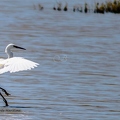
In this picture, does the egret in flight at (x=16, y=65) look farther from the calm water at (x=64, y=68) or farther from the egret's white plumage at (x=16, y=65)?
the calm water at (x=64, y=68)

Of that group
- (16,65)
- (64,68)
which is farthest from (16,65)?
(64,68)

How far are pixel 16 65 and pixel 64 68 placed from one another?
509 centimetres

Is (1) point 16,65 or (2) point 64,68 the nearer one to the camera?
(1) point 16,65

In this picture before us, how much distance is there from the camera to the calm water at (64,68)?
35.5ft

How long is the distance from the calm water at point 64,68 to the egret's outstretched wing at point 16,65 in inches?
26.8

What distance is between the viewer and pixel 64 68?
1546 centimetres

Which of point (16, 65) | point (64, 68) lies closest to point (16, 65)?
point (16, 65)

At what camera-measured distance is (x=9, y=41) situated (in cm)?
2036

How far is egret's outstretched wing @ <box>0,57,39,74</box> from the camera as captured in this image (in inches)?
402

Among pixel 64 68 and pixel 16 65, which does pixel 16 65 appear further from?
pixel 64 68

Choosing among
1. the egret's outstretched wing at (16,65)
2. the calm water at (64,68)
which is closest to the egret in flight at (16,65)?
the egret's outstretched wing at (16,65)

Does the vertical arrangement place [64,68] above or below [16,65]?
below

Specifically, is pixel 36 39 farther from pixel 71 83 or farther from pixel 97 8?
pixel 97 8

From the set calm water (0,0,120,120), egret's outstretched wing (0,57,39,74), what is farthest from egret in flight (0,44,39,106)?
calm water (0,0,120,120)
